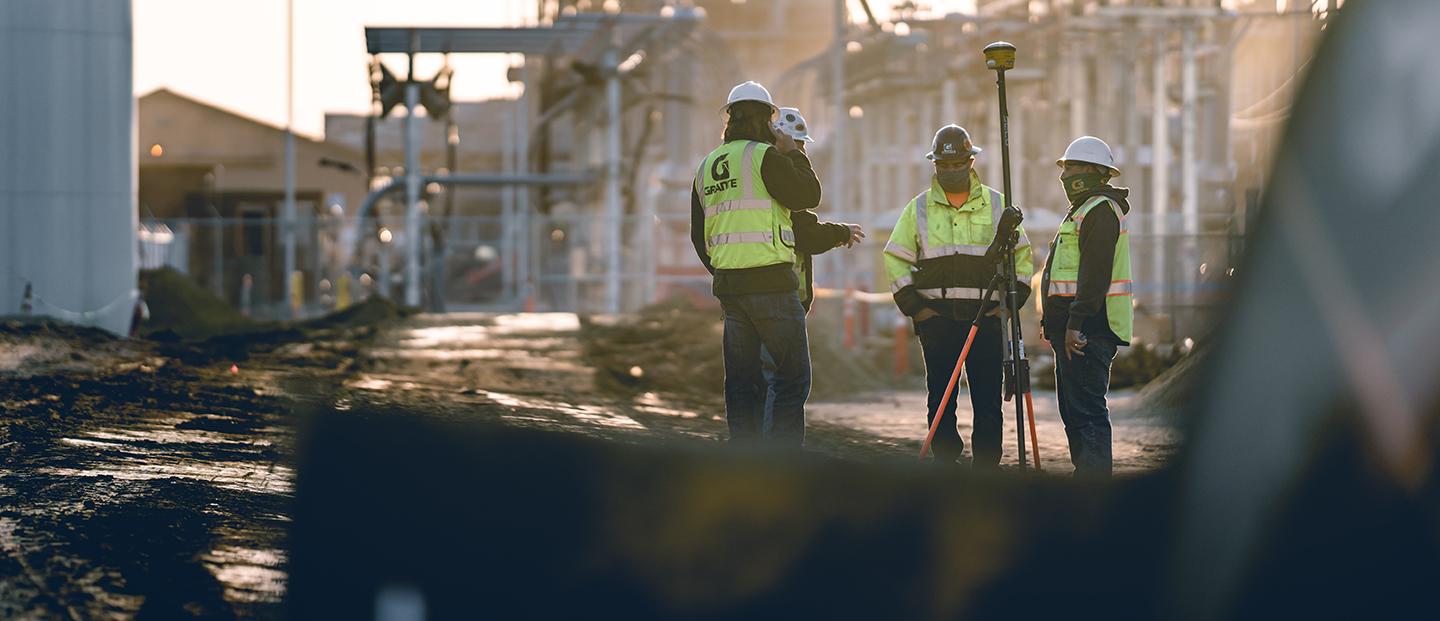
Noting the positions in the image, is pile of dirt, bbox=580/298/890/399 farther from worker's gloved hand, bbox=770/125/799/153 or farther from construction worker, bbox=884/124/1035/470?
worker's gloved hand, bbox=770/125/799/153

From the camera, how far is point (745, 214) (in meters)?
7.93

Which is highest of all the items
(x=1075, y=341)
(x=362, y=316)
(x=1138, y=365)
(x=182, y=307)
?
(x=182, y=307)

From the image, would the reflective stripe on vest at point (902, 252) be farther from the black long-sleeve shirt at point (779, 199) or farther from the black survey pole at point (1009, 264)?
the black long-sleeve shirt at point (779, 199)

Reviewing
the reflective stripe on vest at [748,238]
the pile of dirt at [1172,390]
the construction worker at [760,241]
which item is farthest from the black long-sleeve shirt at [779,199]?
the pile of dirt at [1172,390]

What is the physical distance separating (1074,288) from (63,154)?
11.5 meters

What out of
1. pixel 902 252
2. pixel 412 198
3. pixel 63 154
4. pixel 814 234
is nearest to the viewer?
pixel 814 234

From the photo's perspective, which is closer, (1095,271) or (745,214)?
(745,214)

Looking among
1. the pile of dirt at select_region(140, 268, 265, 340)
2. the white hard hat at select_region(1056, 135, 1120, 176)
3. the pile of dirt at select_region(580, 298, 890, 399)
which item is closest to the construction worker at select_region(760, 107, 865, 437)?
the white hard hat at select_region(1056, 135, 1120, 176)

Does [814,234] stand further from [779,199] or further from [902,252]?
[902,252]

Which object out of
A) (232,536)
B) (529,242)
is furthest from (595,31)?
(232,536)

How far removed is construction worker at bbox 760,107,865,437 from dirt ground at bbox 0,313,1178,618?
667mm

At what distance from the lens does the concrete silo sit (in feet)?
55.0

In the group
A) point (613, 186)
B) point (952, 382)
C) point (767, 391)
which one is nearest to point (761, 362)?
point (767, 391)

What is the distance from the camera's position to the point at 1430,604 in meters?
4.46
